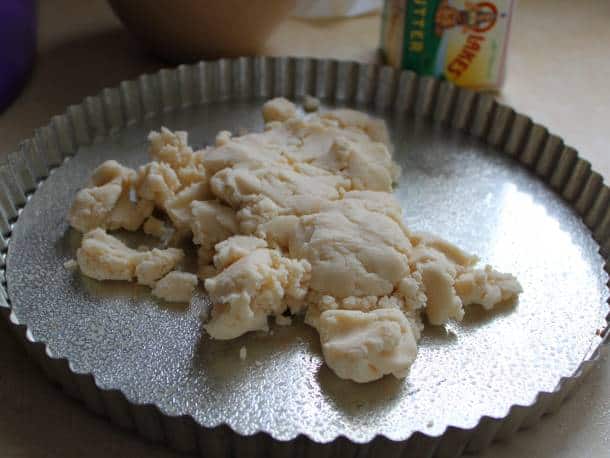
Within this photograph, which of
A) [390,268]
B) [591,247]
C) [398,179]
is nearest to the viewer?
[390,268]

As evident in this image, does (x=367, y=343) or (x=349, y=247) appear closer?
(x=367, y=343)

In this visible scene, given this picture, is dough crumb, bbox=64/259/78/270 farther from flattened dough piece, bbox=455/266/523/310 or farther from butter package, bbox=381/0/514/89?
butter package, bbox=381/0/514/89

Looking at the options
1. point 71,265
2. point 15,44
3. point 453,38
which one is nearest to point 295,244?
point 71,265

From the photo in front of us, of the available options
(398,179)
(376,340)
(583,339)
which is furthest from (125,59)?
(583,339)

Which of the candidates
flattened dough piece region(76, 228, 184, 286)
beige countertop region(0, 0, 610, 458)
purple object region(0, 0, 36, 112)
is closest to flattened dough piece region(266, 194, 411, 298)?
flattened dough piece region(76, 228, 184, 286)

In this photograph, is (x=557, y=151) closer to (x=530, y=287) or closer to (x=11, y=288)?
(x=530, y=287)

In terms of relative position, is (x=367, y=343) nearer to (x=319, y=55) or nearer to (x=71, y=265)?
(x=71, y=265)
